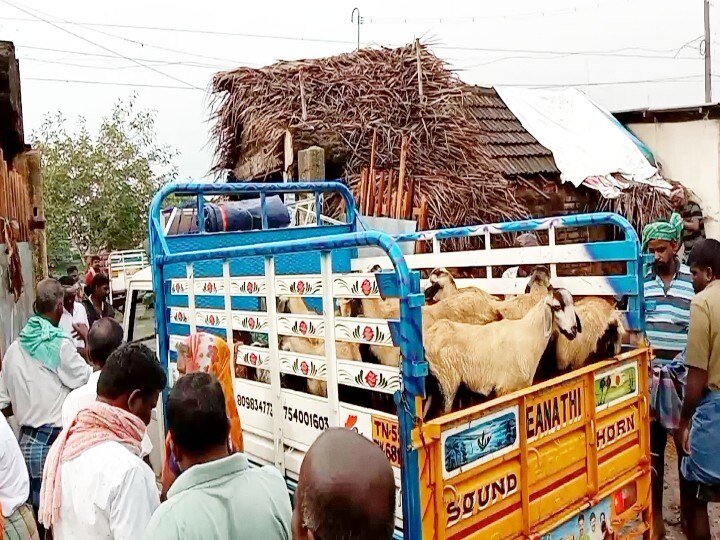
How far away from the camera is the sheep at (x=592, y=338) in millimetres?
3287

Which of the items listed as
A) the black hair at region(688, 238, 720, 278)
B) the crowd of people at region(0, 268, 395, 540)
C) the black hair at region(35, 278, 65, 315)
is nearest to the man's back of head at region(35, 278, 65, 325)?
the black hair at region(35, 278, 65, 315)

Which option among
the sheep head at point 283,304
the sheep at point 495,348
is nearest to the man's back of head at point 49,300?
the sheep head at point 283,304

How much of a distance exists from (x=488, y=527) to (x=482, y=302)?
1.24 m

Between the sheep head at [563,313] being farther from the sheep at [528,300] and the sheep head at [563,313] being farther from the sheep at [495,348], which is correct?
the sheep at [528,300]

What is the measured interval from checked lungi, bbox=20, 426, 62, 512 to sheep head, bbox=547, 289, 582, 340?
3.08 m

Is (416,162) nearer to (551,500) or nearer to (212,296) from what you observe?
(212,296)

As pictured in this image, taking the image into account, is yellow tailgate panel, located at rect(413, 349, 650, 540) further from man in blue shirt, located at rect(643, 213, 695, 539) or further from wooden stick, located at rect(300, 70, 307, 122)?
wooden stick, located at rect(300, 70, 307, 122)

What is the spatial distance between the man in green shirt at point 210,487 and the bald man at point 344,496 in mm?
567

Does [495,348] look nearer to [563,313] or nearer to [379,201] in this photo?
[563,313]

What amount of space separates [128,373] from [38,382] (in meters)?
2.16

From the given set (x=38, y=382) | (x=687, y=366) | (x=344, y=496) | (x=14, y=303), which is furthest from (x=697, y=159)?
(x=344, y=496)

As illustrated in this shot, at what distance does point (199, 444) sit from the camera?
2070 mm

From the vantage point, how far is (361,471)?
4.62 feet

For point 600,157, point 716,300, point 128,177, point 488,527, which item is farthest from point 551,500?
point 128,177
